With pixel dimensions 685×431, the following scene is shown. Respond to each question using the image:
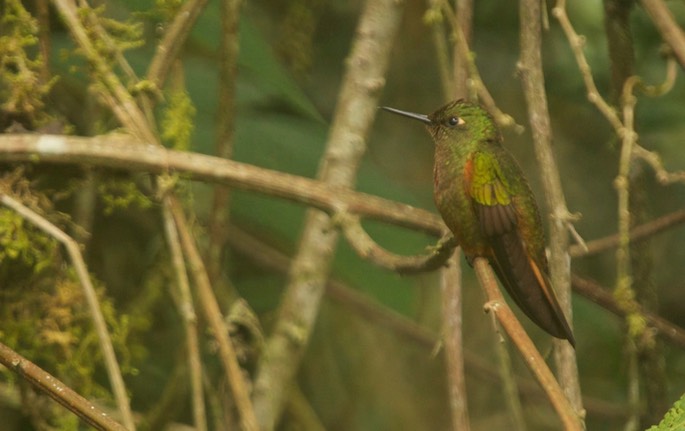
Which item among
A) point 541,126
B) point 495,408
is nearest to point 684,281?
point 495,408

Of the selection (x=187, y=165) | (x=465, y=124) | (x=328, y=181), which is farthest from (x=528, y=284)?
(x=328, y=181)

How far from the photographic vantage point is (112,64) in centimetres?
213

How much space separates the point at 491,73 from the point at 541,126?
78.9 inches

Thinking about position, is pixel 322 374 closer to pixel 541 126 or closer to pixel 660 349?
pixel 660 349

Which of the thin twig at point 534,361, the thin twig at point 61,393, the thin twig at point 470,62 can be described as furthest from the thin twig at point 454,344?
the thin twig at point 61,393

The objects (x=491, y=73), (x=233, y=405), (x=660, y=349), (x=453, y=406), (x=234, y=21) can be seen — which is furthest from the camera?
(x=491, y=73)

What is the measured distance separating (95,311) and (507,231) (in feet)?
2.46

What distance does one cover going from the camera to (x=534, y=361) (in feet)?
4.39

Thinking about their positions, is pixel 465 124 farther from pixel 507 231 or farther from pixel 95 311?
pixel 95 311

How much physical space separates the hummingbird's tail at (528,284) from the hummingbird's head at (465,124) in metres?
0.23

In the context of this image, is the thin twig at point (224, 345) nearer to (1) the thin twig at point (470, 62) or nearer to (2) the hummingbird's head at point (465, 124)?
(2) the hummingbird's head at point (465, 124)

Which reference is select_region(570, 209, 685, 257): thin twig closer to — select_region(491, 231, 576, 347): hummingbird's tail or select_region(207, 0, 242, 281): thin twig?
select_region(491, 231, 576, 347): hummingbird's tail

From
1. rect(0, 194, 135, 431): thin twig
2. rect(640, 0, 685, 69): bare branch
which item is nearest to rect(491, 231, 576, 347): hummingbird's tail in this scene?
rect(640, 0, 685, 69): bare branch

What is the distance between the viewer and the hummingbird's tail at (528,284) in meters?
1.74
